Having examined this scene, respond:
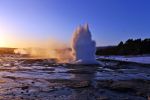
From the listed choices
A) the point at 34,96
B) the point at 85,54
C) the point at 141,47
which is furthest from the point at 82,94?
the point at 141,47

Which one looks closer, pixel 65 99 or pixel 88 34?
pixel 65 99

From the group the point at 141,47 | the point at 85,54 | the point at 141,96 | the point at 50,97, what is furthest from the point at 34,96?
the point at 141,47

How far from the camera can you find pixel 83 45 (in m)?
57.4

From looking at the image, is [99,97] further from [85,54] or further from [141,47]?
[141,47]

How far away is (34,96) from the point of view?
19766 millimetres

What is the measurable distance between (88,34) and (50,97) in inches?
1564

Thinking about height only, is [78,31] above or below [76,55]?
above

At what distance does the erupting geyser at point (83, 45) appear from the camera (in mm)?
57469

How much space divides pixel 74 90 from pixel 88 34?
36576mm

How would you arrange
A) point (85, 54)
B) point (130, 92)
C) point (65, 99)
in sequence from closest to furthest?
1. point (65, 99)
2. point (130, 92)
3. point (85, 54)

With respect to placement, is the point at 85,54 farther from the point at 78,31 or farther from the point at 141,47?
the point at 141,47

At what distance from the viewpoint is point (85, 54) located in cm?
5756

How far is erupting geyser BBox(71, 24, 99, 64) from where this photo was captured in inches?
2263

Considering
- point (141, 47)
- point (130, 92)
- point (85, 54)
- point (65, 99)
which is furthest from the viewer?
point (141, 47)
